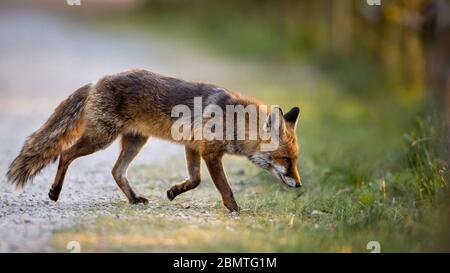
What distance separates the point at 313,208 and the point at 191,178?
1.72 metres

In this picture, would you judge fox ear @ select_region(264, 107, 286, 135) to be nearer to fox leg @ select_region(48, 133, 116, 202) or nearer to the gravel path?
fox leg @ select_region(48, 133, 116, 202)

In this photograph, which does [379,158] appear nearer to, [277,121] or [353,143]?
[353,143]

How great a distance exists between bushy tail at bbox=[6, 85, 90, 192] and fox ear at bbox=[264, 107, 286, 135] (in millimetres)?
2480

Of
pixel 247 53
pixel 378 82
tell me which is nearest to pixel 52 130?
pixel 378 82

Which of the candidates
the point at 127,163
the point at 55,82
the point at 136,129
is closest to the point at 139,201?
the point at 127,163

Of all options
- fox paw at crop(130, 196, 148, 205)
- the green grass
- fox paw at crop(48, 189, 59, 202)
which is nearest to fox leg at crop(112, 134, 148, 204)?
fox paw at crop(130, 196, 148, 205)

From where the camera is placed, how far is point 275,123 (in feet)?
29.9

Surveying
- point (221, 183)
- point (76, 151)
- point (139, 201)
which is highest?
point (76, 151)

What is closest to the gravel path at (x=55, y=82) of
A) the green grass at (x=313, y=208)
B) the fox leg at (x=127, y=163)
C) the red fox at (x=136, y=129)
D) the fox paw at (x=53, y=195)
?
the fox paw at (x=53, y=195)

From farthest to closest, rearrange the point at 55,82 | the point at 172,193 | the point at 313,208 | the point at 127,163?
the point at 55,82 → the point at 127,163 → the point at 172,193 → the point at 313,208

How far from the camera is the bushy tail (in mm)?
8969

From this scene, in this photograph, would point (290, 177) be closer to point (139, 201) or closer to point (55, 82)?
point (139, 201)
